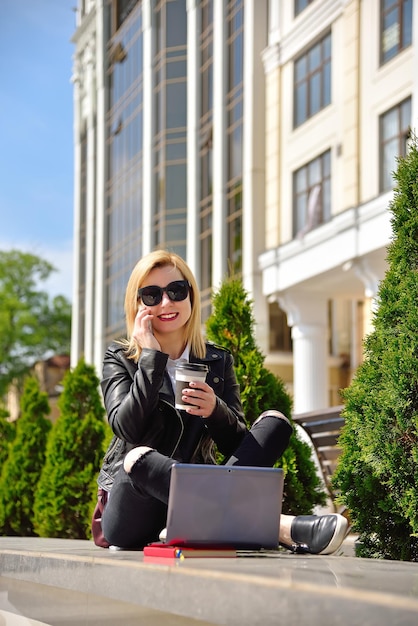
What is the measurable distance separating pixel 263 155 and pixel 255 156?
24cm

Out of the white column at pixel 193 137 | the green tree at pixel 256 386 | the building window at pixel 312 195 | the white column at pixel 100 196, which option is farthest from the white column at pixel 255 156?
the green tree at pixel 256 386

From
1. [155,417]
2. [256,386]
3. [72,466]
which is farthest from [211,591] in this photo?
[72,466]

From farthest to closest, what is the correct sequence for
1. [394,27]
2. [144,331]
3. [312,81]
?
[312,81]
[394,27]
[144,331]

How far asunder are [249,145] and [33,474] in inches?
654

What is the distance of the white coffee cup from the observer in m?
4.04

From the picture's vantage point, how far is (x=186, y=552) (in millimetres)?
3365

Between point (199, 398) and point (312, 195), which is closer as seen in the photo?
point (199, 398)

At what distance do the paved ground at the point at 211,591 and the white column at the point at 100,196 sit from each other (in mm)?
33298

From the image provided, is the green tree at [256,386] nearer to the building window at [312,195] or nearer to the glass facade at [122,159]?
the building window at [312,195]

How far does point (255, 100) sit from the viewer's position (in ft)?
83.8


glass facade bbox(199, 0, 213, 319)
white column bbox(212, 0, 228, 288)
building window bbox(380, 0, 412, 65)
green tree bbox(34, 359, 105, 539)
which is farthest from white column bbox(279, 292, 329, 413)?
green tree bbox(34, 359, 105, 539)

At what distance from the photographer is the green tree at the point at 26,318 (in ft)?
164

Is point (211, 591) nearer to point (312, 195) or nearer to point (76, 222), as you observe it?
point (312, 195)

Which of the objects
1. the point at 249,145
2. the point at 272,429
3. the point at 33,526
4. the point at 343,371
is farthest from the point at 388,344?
the point at 343,371
